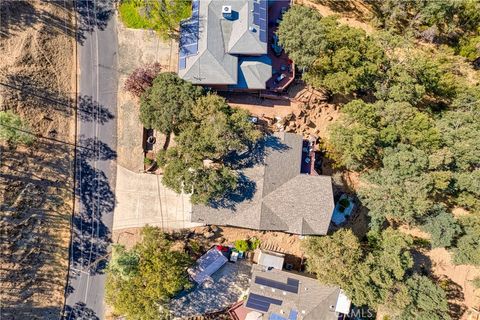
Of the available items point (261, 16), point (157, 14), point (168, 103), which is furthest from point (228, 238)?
point (157, 14)

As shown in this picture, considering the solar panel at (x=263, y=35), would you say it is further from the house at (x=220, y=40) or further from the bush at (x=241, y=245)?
the bush at (x=241, y=245)

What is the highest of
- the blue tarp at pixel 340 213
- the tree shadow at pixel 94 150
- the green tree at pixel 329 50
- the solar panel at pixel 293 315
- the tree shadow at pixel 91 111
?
the green tree at pixel 329 50

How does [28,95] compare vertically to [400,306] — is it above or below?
above

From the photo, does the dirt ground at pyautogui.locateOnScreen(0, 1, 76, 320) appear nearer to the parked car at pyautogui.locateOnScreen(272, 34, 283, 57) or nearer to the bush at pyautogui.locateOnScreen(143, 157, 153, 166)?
the bush at pyautogui.locateOnScreen(143, 157, 153, 166)

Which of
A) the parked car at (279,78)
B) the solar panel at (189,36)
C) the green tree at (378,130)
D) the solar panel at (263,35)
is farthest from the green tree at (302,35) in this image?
the solar panel at (189,36)

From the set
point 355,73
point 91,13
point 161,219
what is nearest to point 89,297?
point 161,219

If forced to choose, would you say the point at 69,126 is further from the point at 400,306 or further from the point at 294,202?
the point at 400,306

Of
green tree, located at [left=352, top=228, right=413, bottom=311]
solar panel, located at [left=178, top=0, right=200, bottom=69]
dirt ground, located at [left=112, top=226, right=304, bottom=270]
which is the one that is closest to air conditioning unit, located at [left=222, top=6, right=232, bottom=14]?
solar panel, located at [left=178, top=0, right=200, bottom=69]
